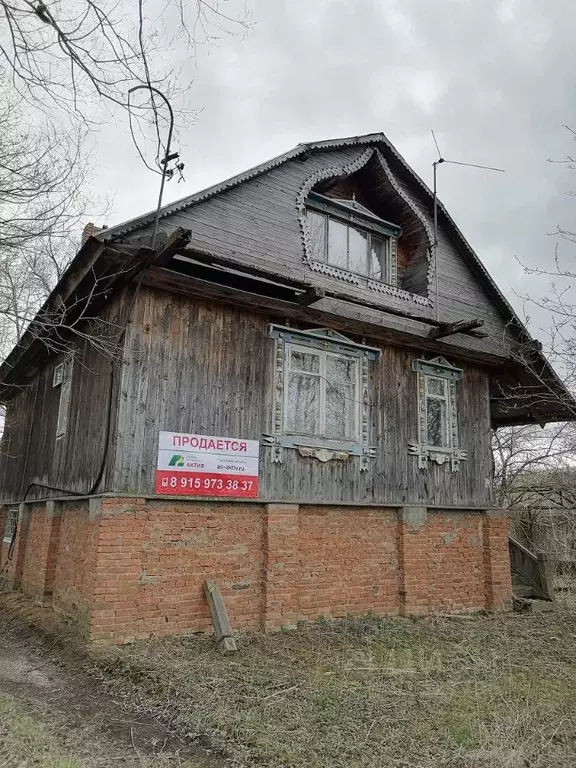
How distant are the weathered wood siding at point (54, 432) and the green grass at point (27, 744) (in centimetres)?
367

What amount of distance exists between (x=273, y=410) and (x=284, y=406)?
24cm

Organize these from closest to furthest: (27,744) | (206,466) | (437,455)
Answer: (27,744), (206,466), (437,455)

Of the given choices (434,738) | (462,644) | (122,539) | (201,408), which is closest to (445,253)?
(201,408)

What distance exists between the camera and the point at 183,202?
917 cm

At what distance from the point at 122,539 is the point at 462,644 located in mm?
5023

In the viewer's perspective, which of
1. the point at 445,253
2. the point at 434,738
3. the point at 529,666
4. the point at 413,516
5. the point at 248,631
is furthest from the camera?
the point at 445,253

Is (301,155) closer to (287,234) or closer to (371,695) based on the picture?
(287,234)

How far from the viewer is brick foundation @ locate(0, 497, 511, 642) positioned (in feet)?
26.1

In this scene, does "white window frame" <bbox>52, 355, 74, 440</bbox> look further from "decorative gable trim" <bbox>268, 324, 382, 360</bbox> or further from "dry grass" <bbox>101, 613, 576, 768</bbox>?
"dry grass" <bbox>101, 613, 576, 768</bbox>

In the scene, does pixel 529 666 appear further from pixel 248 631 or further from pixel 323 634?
pixel 248 631

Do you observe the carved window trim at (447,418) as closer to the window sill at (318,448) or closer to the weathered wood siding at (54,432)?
the window sill at (318,448)

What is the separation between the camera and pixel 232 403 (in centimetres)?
935

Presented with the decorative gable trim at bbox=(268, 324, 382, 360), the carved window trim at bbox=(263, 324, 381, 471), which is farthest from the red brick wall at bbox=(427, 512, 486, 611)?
the decorative gable trim at bbox=(268, 324, 382, 360)

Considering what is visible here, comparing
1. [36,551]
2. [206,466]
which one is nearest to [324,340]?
[206,466]
